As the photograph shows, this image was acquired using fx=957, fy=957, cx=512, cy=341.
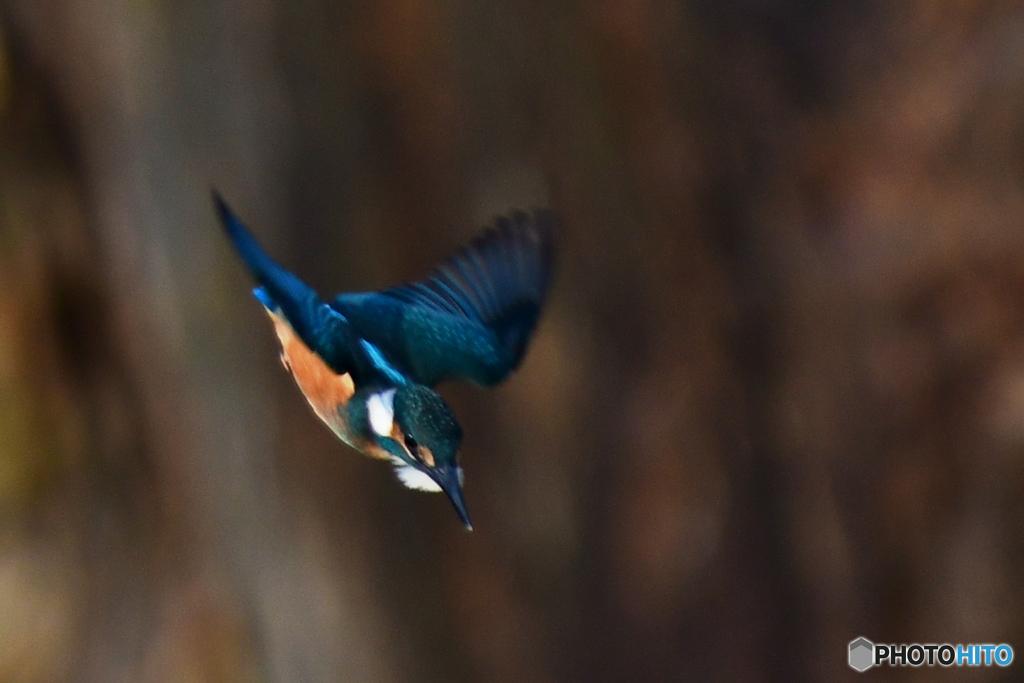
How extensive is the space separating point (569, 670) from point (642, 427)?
0.39 meters

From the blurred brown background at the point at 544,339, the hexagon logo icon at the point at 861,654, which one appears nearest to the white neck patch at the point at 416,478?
the blurred brown background at the point at 544,339

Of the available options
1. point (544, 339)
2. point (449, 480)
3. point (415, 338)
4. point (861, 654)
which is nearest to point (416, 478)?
point (449, 480)

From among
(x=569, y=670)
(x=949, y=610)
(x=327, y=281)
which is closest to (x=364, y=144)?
(x=327, y=281)

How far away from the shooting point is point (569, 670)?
1.46m

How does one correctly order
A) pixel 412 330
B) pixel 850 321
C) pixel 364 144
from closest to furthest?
pixel 412 330
pixel 364 144
pixel 850 321

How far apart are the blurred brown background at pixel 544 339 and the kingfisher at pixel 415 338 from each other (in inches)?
20.2

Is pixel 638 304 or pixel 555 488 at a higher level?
pixel 638 304

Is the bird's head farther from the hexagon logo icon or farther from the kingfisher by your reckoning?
the hexagon logo icon

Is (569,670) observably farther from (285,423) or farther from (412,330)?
(412,330)

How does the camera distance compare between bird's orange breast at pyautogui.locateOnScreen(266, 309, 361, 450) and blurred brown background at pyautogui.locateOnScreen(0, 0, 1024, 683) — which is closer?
bird's orange breast at pyautogui.locateOnScreen(266, 309, 361, 450)

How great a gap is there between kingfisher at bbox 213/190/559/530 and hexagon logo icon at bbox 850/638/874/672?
3.32 feet

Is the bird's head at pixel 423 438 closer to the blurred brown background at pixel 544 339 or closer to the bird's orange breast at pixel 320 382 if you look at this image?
the bird's orange breast at pixel 320 382

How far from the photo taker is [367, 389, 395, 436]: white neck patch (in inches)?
21.0

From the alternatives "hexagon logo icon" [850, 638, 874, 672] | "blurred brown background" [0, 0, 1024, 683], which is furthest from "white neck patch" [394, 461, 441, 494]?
"hexagon logo icon" [850, 638, 874, 672]
